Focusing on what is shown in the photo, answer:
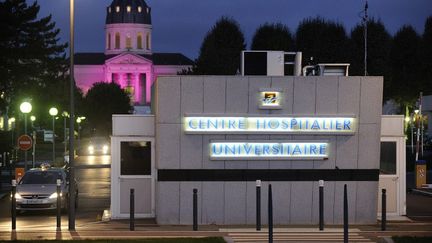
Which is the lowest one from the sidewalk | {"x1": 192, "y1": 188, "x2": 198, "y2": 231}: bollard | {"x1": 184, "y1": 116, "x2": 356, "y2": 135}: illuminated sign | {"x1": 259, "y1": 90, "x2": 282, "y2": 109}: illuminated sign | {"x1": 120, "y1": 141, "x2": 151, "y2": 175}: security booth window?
the sidewalk

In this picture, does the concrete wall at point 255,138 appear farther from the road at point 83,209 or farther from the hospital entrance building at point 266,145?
the road at point 83,209

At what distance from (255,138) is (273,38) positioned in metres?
77.9

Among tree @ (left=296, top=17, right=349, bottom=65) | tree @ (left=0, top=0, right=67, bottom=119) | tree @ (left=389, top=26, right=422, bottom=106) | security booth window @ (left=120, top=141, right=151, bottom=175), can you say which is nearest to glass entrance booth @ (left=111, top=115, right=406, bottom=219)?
security booth window @ (left=120, top=141, right=151, bottom=175)

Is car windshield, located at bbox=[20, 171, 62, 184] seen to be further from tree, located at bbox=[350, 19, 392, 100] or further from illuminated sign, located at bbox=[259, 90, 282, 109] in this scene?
tree, located at bbox=[350, 19, 392, 100]

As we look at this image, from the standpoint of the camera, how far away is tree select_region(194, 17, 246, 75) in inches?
3653

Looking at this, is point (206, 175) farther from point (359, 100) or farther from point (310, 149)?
point (359, 100)

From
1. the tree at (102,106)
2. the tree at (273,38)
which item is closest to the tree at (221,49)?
the tree at (273,38)

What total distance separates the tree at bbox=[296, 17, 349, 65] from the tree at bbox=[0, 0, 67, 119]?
26.2 m

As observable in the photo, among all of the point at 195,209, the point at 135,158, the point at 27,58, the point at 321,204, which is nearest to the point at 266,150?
the point at 321,204

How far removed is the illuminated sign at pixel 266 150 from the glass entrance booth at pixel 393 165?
8.59 feet

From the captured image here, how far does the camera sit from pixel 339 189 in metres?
22.0

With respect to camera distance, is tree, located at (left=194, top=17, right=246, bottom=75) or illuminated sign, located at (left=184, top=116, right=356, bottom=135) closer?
illuminated sign, located at (left=184, top=116, right=356, bottom=135)

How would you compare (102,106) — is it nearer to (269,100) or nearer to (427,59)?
(427,59)

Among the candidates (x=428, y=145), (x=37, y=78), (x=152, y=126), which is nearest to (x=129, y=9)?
(x=37, y=78)
